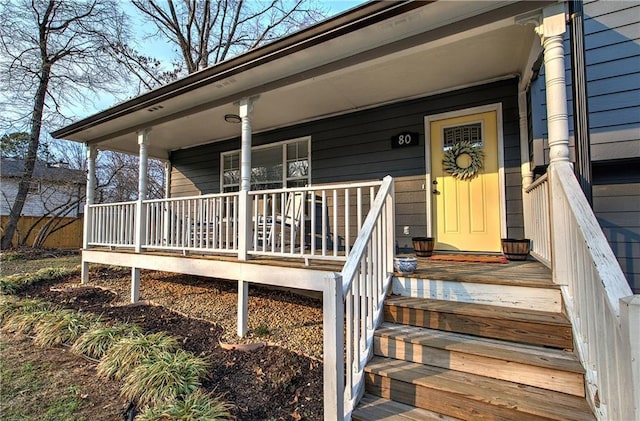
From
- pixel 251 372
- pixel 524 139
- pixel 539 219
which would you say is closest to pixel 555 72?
pixel 539 219

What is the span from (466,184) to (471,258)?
1.08m

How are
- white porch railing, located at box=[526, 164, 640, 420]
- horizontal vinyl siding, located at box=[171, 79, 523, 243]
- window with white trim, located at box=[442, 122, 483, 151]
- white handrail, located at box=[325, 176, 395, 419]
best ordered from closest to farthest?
white porch railing, located at box=[526, 164, 640, 420] < white handrail, located at box=[325, 176, 395, 419] < horizontal vinyl siding, located at box=[171, 79, 523, 243] < window with white trim, located at box=[442, 122, 483, 151]

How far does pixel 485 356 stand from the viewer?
2.06 metres

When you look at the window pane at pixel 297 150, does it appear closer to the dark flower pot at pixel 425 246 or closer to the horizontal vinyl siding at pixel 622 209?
the dark flower pot at pixel 425 246

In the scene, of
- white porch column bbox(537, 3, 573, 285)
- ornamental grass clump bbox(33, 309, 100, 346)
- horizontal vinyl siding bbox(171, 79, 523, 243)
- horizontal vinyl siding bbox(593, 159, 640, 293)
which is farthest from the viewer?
horizontal vinyl siding bbox(171, 79, 523, 243)

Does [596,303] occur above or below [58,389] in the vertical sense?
above

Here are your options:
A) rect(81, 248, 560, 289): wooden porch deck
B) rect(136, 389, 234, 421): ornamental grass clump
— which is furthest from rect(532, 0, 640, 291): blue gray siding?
rect(136, 389, 234, 421): ornamental grass clump

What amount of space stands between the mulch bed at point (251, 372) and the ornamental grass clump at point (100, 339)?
26 cm

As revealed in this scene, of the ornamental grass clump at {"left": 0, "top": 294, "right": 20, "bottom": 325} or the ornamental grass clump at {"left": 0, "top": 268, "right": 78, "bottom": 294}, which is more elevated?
the ornamental grass clump at {"left": 0, "top": 268, "right": 78, "bottom": 294}

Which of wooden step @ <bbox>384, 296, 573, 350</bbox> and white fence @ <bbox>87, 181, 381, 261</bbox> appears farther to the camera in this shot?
white fence @ <bbox>87, 181, 381, 261</bbox>

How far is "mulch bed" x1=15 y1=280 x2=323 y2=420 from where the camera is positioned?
2.42m

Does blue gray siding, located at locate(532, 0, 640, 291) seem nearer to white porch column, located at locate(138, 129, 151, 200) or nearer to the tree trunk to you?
white porch column, located at locate(138, 129, 151, 200)

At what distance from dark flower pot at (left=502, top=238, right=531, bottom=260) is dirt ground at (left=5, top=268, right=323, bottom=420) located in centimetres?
227

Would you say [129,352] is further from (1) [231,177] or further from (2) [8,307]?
(1) [231,177]
